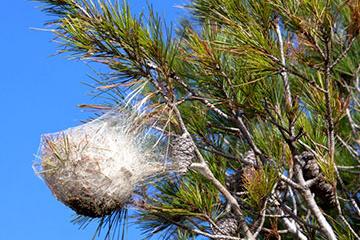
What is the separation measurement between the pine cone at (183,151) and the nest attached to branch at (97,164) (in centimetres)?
3

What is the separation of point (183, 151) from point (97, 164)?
0.17 m

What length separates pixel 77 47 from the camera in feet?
5.06

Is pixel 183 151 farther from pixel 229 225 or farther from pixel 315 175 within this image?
pixel 315 175

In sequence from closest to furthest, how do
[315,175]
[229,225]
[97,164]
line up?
1. [97,164]
2. [229,225]
3. [315,175]

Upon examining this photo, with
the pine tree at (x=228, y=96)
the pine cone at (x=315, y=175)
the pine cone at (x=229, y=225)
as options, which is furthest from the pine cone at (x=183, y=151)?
the pine cone at (x=315, y=175)

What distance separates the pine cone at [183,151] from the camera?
1.51 meters

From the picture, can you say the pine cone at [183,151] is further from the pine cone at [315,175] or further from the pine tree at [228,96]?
the pine cone at [315,175]

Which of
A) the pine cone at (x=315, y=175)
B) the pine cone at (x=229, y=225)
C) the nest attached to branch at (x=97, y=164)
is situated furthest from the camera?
the pine cone at (x=315, y=175)

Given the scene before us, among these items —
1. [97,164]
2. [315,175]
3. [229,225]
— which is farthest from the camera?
[315,175]

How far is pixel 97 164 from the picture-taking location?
1430 mm

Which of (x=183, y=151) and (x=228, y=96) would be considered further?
(x=228, y=96)

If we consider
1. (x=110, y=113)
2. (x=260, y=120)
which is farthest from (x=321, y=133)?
(x=110, y=113)

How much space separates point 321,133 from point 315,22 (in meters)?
0.43

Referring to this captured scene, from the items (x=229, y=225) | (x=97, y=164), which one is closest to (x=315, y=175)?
(x=229, y=225)
